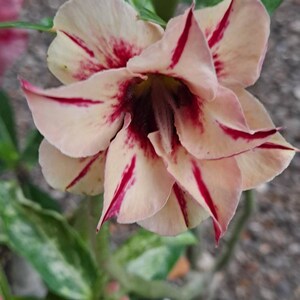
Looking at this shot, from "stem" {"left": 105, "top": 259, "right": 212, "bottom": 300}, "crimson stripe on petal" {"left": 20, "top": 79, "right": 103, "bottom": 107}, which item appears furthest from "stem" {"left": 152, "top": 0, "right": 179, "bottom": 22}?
"stem" {"left": 105, "top": 259, "right": 212, "bottom": 300}

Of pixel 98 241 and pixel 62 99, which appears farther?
pixel 98 241

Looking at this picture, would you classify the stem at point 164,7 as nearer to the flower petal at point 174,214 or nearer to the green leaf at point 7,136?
the flower petal at point 174,214

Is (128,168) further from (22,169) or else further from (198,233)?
(198,233)

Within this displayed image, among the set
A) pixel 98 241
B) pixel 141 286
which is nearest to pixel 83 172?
→ pixel 98 241

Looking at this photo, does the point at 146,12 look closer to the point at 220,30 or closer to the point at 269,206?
the point at 220,30

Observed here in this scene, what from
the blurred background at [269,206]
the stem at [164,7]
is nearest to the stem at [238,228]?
the blurred background at [269,206]
